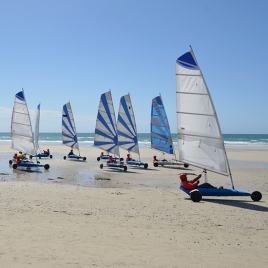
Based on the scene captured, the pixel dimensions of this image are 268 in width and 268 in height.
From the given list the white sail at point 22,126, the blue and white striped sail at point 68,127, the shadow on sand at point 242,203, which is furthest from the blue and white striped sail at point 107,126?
the shadow on sand at point 242,203

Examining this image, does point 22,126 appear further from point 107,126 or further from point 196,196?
point 196,196

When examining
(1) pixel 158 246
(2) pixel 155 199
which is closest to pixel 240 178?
(2) pixel 155 199

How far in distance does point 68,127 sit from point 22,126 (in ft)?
35.6

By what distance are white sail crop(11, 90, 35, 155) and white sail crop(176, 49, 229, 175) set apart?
11872 millimetres

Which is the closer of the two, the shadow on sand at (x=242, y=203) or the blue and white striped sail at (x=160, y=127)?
the shadow on sand at (x=242, y=203)

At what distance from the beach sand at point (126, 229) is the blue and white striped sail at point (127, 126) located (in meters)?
11.0

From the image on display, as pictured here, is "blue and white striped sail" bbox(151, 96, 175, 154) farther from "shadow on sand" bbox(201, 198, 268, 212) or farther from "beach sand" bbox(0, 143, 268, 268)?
"shadow on sand" bbox(201, 198, 268, 212)

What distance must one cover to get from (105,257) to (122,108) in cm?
1894

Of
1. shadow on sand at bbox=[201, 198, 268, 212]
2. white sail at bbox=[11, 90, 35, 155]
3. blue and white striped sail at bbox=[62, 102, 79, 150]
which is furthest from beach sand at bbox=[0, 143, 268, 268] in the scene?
blue and white striped sail at bbox=[62, 102, 79, 150]

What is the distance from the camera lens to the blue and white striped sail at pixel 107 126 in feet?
76.4

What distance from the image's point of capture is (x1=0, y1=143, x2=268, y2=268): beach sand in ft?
19.5

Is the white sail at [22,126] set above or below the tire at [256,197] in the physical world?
above

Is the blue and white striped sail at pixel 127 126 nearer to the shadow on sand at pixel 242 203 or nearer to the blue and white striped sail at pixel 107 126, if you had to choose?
the blue and white striped sail at pixel 107 126

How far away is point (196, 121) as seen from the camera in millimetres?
12836
